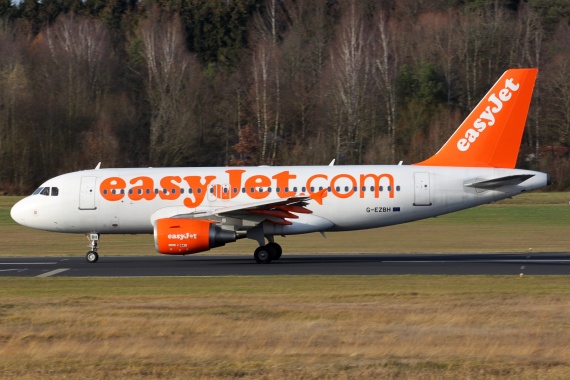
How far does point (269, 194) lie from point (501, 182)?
6.78m

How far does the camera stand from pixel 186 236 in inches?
1067

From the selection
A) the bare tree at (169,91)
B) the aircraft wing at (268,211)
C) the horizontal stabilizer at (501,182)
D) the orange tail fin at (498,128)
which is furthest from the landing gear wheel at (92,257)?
the bare tree at (169,91)

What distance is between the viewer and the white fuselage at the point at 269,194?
1133 inches

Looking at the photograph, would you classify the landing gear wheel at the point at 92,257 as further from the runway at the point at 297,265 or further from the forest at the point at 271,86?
the forest at the point at 271,86

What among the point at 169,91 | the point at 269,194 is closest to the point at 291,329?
the point at 269,194

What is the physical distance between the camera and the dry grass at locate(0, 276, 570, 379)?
12570mm

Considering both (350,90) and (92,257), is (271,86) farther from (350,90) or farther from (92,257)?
(92,257)

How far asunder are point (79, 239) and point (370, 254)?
14816 mm

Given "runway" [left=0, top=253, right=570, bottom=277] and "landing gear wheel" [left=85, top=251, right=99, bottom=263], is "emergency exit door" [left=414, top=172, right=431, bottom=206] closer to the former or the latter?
"runway" [left=0, top=253, right=570, bottom=277]

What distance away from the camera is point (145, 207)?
29672 mm

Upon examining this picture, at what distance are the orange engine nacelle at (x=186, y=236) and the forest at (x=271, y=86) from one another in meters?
32.8

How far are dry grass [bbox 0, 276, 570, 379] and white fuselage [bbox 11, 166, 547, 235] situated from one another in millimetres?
5916

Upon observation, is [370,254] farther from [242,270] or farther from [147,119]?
[147,119]

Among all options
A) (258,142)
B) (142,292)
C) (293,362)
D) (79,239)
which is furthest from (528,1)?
(293,362)
